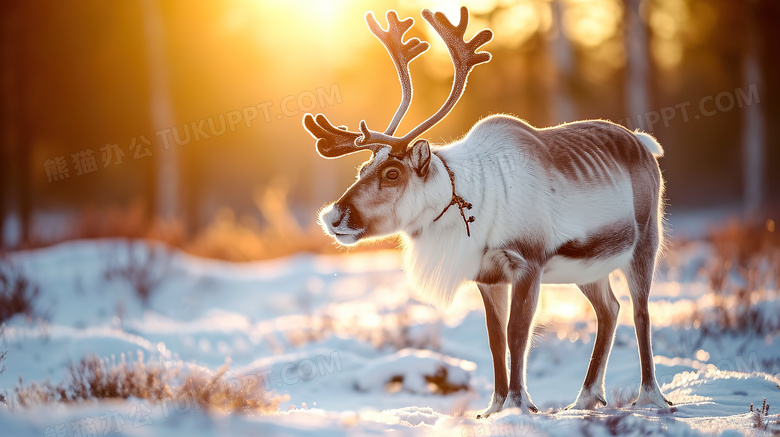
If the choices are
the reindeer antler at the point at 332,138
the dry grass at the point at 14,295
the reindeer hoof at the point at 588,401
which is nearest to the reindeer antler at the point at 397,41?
the reindeer antler at the point at 332,138

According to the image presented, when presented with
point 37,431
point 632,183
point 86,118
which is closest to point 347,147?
point 632,183

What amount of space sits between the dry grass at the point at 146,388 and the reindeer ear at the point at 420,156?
1.58 m

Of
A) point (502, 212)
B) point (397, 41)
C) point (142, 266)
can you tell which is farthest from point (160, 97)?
point (502, 212)

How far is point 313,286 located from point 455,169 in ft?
22.1

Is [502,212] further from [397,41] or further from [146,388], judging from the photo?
[146,388]

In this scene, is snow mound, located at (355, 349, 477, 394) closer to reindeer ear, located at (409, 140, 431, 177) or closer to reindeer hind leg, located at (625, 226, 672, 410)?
reindeer hind leg, located at (625, 226, 672, 410)

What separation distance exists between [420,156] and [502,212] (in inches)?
22.1

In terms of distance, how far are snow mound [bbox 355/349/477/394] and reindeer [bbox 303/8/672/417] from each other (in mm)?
1312

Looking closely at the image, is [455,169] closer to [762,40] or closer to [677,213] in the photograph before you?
[762,40]

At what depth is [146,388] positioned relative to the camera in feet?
14.8

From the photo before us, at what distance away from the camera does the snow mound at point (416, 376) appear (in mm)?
5340

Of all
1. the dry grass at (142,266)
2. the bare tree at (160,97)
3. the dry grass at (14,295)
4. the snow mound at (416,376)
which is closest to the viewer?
the snow mound at (416,376)

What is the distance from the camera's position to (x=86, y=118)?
18297 mm

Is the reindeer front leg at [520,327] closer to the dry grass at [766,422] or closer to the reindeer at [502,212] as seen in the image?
the reindeer at [502,212]
